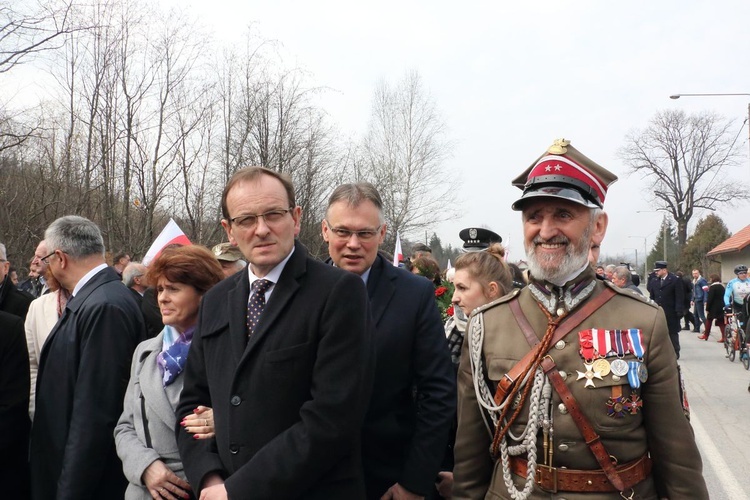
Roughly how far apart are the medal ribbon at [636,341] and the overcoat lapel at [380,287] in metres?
1.14

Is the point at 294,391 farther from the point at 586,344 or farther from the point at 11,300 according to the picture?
the point at 11,300

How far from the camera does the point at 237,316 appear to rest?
8.06 ft

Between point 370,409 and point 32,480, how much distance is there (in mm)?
1971

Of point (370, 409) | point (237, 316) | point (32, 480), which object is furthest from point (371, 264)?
point (32, 480)

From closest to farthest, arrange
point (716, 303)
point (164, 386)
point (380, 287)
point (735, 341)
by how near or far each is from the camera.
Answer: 1. point (164, 386)
2. point (380, 287)
3. point (735, 341)
4. point (716, 303)

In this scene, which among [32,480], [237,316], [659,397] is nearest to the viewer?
[659,397]

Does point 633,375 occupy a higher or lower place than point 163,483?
higher

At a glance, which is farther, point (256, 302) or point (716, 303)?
point (716, 303)

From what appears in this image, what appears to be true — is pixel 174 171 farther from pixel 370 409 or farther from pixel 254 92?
pixel 370 409

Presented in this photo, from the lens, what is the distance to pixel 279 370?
227 cm

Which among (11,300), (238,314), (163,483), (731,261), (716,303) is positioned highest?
(731,261)

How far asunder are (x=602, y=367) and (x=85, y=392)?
2.47 m

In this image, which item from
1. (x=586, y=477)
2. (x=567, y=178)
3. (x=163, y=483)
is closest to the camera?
(x=586, y=477)

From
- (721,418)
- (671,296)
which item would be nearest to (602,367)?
(721,418)
